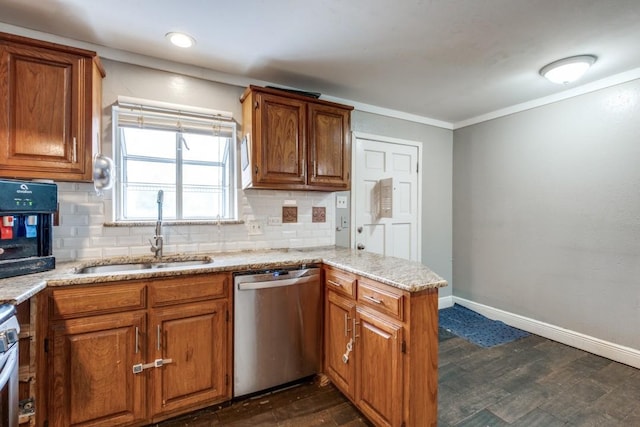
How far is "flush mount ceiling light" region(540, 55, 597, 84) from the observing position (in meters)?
2.22

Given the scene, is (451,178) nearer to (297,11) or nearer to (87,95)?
(297,11)

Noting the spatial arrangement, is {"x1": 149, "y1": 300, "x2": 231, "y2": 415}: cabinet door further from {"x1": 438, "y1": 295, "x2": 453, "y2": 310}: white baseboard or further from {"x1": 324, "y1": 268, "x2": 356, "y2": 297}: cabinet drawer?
{"x1": 438, "y1": 295, "x2": 453, "y2": 310}: white baseboard

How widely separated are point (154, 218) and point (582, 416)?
319cm

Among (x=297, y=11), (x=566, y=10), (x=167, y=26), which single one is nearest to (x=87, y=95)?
(x=167, y=26)

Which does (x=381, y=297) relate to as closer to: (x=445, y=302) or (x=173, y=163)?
(x=173, y=163)

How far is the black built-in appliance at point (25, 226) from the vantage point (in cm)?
154

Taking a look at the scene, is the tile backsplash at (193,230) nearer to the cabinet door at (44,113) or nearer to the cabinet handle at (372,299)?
the cabinet door at (44,113)

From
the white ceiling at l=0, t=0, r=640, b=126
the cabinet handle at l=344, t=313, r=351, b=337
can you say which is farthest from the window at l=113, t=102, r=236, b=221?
the cabinet handle at l=344, t=313, r=351, b=337

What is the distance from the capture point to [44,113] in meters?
1.78

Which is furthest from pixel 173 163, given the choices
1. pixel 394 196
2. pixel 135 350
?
pixel 394 196

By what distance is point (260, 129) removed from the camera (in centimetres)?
236

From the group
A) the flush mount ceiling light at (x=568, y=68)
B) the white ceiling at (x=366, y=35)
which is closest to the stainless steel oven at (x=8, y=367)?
the white ceiling at (x=366, y=35)

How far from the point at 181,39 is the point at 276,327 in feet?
6.69

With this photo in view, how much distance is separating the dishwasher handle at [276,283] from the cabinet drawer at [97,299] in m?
0.57
